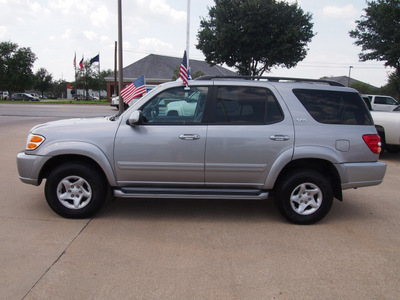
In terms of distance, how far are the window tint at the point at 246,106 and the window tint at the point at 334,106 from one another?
15.6 inches

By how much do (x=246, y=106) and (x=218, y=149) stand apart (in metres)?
0.70

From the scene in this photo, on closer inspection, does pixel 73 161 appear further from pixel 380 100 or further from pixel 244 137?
pixel 380 100

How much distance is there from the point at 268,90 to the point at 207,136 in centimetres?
106

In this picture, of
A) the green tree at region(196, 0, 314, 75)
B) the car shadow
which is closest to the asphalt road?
the car shadow

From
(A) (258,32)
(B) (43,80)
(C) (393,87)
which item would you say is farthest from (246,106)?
(B) (43,80)

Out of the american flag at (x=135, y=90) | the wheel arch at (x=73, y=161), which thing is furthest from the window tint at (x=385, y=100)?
the wheel arch at (x=73, y=161)

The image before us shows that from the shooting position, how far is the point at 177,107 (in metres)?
4.55

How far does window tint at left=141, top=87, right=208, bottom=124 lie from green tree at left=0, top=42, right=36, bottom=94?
198ft

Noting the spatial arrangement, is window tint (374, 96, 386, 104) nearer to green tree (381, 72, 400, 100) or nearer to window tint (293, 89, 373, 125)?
green tree (381, 72, 400, 100)

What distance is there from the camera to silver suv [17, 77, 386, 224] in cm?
429

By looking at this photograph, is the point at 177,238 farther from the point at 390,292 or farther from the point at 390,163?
the point at 390,163

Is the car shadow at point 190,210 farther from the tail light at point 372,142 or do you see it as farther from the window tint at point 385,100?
the window tint at point 385,100

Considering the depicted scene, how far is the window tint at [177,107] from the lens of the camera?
4.44 meters

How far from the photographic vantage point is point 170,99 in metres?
4.56
